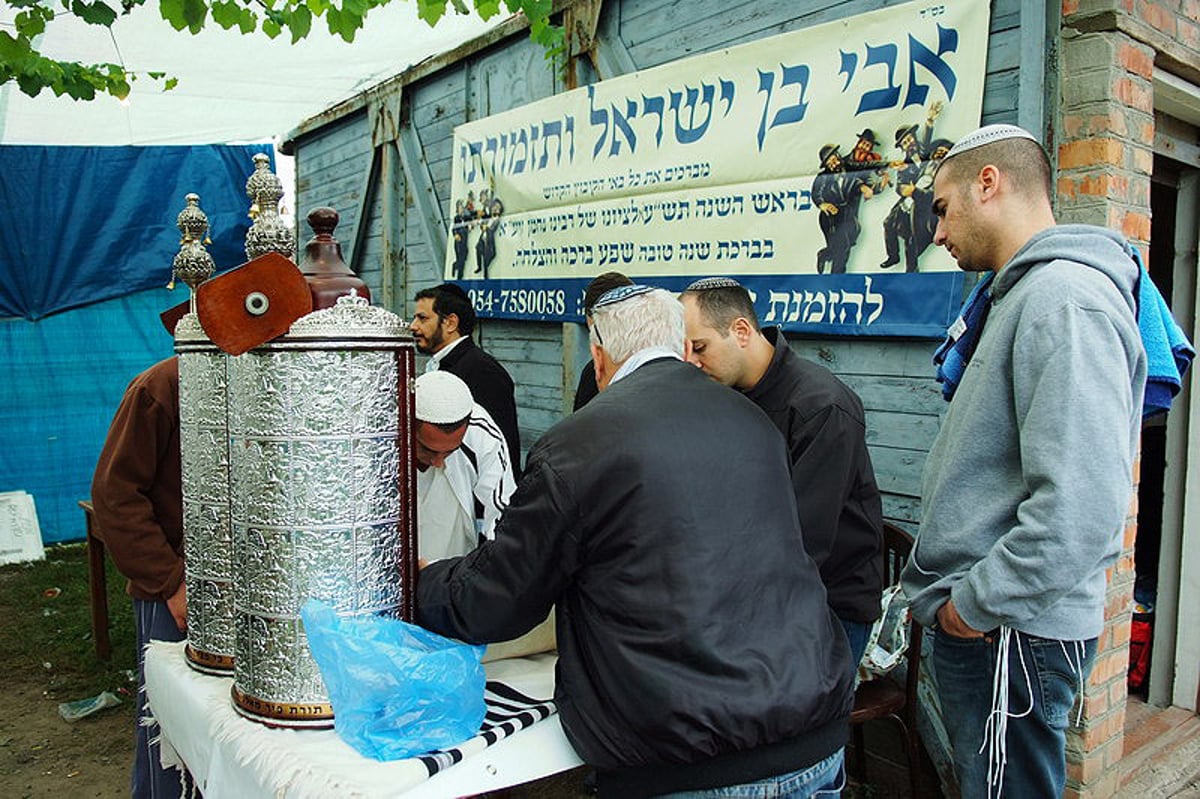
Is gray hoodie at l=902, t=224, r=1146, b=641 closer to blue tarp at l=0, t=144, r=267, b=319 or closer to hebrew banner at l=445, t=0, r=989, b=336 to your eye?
hebrew banner at l=445, t=0, r=989, b=336

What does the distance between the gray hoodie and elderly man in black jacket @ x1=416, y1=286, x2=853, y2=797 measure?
389 millimetres

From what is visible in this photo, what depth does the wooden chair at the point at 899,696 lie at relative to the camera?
274cm

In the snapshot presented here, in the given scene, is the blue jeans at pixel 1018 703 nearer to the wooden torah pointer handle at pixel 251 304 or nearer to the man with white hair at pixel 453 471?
the man with white hair at pixel 453 471

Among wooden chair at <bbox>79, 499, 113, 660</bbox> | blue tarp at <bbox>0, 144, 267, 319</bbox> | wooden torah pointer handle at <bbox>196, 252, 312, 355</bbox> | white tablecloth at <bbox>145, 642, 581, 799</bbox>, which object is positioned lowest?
wooden chair at <bbox>79, 499, 113, 660</bbox>

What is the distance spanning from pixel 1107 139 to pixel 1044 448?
1430mm

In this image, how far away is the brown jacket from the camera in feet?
8.25

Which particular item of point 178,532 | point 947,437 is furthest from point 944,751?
point 178,532

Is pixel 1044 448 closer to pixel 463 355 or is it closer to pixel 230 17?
pixel 463 355

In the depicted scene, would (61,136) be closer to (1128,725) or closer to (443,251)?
(443,251)

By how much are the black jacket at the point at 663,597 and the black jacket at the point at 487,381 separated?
2.65 meters

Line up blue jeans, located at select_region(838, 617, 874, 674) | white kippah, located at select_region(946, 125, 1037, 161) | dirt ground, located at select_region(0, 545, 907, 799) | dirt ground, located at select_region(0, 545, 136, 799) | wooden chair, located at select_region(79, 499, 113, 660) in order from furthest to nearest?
wooden chair, located at select_region(79, 499, 113, 660)
dirt ground, located at select_region(0, 545, 136, 799)
dirt ground, located at select_region(0, 545, 907, 799)
blue jeans, located at select_region(838, 617, 874, 674)
white kippah, located at select_region(946, 125, 1037, 161)

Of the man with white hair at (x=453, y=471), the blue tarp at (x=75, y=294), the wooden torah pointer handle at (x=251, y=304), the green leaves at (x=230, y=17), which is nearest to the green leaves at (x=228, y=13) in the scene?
the green leaves at (x=230, y=17)

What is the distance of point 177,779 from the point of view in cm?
260

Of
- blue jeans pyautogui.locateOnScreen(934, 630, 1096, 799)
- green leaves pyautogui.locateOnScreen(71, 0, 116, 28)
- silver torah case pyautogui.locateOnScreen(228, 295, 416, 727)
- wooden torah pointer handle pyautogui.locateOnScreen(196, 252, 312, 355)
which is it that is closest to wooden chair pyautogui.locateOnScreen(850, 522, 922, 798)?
blue jeans pyautogui.locateOnScreen(934, 630, 1096, 799)
